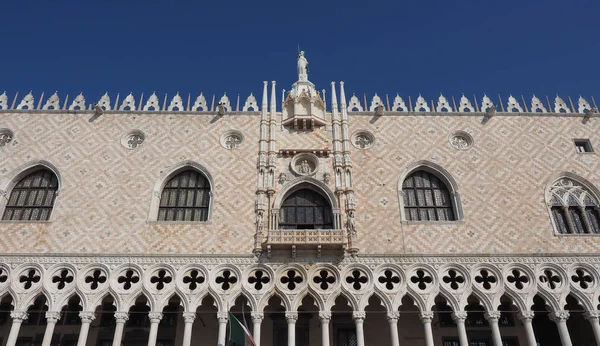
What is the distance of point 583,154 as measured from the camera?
15.7m

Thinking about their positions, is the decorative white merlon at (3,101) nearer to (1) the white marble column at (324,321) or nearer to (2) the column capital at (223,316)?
(2) the column capital at (223,316)

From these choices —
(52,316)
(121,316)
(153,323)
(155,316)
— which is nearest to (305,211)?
(155,316)

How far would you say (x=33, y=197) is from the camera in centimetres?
1487

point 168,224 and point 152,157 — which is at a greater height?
point 152,157

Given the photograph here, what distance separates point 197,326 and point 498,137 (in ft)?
39.6

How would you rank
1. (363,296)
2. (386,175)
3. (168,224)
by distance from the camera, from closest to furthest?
(363,296) < (168,224) < (386,175)

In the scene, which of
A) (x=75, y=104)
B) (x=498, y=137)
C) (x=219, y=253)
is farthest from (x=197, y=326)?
(x=498, y=137)

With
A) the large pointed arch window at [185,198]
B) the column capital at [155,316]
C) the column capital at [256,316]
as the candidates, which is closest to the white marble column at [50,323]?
the column capital at [155,316]

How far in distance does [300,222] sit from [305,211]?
43 centimetres

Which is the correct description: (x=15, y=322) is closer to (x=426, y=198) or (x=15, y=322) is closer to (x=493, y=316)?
(x=426, y=198)

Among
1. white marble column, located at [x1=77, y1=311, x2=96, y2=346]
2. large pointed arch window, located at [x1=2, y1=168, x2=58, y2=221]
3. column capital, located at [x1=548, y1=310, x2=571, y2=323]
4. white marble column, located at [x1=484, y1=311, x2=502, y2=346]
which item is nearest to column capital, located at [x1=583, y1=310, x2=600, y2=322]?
column capital, located at [x1=548, y1=310, x2=571, y2=323]

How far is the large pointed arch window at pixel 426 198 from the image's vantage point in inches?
572

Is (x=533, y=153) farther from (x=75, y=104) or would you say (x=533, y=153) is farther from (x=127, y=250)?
(x=75, y=104)

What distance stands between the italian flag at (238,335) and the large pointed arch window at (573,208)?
10.1 meters
